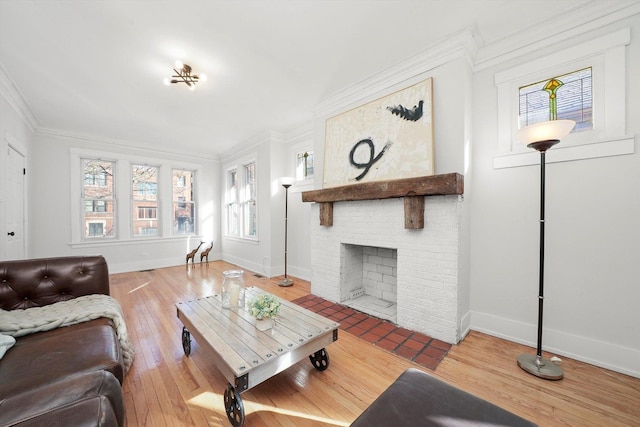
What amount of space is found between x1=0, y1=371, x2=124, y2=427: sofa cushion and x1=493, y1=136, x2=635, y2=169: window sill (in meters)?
3.09

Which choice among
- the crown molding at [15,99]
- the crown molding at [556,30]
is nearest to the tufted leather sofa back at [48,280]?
the crown molding at [15,99]

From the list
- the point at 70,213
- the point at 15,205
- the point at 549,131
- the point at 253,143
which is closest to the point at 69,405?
the point at 549,131

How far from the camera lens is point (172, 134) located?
4730 mm

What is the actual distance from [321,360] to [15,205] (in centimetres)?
476

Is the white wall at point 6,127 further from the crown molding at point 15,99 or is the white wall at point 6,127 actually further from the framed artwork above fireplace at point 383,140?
the framed artwork above fireplace at point 383,140

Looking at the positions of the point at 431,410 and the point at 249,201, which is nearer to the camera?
the point at 431,410

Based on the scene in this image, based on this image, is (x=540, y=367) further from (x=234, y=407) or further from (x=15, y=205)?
(x=15, y=205)

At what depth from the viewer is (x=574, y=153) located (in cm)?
198

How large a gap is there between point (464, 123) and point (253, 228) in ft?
14.3

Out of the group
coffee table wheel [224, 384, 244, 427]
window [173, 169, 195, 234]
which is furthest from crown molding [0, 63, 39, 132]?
coffee table wheel [224, 384, 244, 427]

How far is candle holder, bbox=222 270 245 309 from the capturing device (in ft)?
6.74

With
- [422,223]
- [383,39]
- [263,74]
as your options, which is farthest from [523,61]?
[263,74]

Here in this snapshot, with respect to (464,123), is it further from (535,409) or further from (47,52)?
(47,52)

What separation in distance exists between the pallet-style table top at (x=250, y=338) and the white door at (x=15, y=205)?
10.3ft
